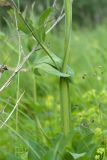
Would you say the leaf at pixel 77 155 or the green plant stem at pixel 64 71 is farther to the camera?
the green plant stem at pixel 64 71

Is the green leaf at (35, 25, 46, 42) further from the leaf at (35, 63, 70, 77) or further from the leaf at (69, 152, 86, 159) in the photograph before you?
the leaf at (69, 152, 86, 159)

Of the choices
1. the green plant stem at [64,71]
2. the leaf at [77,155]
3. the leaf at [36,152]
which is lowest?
the leaf at [77,155]

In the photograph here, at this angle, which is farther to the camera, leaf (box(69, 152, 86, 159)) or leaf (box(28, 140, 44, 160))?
leaf (box(28, 140, 44, 160))

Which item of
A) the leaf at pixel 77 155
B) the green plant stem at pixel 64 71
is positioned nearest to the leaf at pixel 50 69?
the green plant stem at pixel 64 71

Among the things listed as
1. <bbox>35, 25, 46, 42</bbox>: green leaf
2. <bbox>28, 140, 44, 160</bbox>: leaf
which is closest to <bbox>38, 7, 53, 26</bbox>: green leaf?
<bbox>35, 25, 46, 42</bbox>: green leaf

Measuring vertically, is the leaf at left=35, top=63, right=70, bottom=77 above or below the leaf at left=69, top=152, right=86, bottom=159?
above

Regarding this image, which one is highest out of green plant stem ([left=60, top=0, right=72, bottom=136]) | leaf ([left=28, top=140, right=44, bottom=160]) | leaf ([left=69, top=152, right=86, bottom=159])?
green plant stem ([left=60, top=0, right=72, bottom=136])

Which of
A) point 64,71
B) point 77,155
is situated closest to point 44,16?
point 64,71

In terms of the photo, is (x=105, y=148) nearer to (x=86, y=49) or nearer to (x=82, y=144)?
(x=82, y=144)

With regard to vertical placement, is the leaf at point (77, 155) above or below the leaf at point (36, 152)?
below

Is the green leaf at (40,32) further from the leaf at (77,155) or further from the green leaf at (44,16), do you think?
the leaf at (77,155)

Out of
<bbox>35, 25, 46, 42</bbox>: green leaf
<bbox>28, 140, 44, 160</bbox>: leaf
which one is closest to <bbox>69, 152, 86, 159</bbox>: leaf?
<bbox>28, 140, 44, 160</bbox>: leaf
